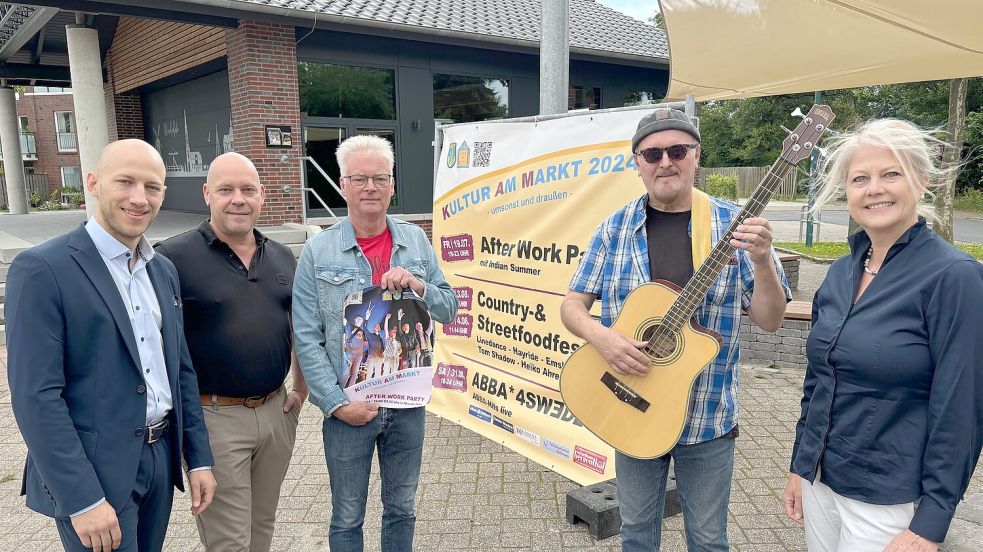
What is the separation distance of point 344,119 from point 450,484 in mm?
8314

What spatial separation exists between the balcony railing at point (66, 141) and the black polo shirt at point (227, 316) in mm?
40180

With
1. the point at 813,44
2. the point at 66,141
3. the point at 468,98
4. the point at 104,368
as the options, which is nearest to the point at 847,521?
the point at 813,44

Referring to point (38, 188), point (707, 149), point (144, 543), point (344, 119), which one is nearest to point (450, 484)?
point (144, 543)

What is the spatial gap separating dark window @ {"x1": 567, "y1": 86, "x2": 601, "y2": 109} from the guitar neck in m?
11.8

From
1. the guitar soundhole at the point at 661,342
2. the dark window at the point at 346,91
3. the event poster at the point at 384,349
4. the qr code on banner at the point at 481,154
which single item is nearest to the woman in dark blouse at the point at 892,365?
the guitar soundhole at the point at 661,342

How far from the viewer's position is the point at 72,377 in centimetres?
170

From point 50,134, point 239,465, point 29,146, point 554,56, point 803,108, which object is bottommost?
point 239,465

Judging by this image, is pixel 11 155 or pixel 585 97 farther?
pixel 11 155

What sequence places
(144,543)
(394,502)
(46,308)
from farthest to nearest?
1. (394,502)
2. (144,543)
3. (46,308)

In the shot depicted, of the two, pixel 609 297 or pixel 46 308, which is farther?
pixel 609 297

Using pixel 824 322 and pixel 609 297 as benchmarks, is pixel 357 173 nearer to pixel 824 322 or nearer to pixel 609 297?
pixel 609 297

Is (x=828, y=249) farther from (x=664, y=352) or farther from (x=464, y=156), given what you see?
(x=664, y=352)

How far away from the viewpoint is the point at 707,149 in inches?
1759

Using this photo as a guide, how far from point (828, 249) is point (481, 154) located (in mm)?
11993
